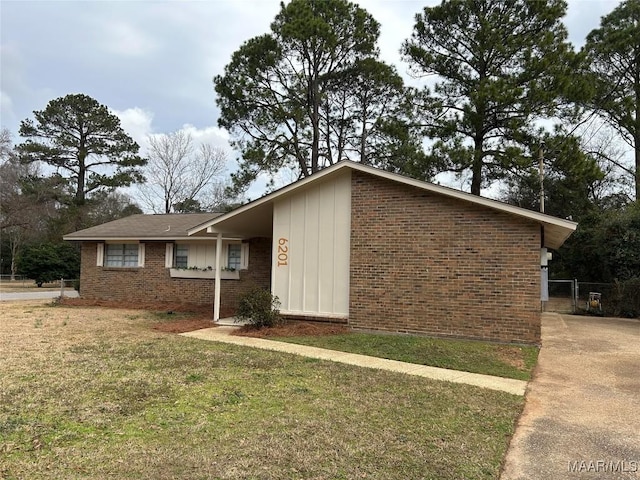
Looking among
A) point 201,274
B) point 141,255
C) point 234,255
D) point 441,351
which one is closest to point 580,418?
point 441,351

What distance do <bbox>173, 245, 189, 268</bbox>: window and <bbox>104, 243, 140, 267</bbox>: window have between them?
1.62 m

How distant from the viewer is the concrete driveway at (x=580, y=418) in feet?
12.2

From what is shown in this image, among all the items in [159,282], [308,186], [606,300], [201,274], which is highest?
[308,186]

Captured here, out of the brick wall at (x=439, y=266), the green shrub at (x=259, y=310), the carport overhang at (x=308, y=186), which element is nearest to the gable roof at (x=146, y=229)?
the carport overhang at (x=308, y=186)

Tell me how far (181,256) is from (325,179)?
22.9ft

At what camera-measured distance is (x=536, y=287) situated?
890 cm

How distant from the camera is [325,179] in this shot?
428 inches

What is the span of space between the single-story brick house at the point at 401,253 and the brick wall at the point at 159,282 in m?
1.95

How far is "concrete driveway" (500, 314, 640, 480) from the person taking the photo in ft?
12.2

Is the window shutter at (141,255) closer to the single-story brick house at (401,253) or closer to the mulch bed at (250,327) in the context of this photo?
the mulch bed at (250,327)

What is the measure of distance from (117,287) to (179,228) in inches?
117

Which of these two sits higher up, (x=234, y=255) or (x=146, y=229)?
(x=146, y=229)

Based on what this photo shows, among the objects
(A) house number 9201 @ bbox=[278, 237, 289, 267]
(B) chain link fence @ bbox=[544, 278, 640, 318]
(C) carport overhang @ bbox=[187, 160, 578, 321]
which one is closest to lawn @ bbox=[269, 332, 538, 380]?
(A) house number 9201 @ bbox=[278, 237, 289, 267]

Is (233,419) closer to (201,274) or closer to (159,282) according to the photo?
(201,274)
